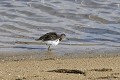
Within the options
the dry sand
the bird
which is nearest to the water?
the bird

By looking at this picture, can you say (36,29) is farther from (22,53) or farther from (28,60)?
(28,60)

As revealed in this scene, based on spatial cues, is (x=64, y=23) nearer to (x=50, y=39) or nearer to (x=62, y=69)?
(x=50, y=39)

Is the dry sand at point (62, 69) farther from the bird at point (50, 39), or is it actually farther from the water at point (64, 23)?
the bird at point (50, 39)

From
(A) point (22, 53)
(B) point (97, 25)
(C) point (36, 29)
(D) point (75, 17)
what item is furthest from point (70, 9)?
(A) point (22, 53)

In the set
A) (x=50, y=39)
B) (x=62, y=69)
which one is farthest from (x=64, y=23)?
(x=62, y=69)

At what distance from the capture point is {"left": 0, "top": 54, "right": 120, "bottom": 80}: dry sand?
834 cm

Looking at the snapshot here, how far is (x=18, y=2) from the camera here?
63.1 feet

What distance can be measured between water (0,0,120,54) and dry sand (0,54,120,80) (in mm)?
1731

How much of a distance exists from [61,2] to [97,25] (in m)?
4.05

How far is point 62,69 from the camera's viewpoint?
8.94 metres

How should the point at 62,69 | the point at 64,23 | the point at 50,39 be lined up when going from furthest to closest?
the point at 64,23
the point at 50,39
the point at 62,69

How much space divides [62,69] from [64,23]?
23.3ft

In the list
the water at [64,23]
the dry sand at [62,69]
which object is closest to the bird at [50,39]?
the water at [64,23]

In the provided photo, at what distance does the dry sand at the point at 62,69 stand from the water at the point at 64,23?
173 centimetres
